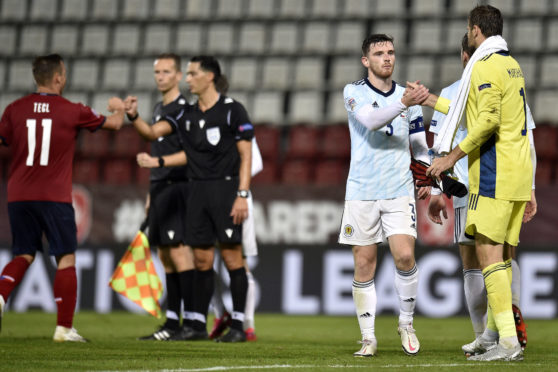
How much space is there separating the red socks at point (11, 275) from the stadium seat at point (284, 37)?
9652 mm

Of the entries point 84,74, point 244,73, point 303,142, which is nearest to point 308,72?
point 244,73

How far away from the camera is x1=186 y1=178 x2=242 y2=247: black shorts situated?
23.8 feet

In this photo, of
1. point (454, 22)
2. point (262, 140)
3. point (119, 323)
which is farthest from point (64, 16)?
point (119, 323)

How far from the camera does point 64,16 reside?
1748 cm

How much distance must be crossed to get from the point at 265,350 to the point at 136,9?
1206 cm

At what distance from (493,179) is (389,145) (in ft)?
2.59

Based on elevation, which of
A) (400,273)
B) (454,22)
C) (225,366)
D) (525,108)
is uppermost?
(454,22)

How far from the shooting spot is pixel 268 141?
13766 millimetres

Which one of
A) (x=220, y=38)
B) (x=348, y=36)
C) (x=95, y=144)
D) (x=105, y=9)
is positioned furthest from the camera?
(x=105, y=9)

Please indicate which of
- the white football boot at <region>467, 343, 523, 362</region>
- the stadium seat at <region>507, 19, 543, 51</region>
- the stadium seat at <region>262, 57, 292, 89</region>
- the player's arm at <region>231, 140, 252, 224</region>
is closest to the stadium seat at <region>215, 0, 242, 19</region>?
the stadium seat at <region>262, 57, 292, 89</region>

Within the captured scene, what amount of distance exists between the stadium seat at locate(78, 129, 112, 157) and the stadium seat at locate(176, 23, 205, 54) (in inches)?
98.3

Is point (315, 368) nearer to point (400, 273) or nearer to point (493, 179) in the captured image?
point (400, 273)

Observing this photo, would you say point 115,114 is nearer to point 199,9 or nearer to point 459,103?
point 459,103

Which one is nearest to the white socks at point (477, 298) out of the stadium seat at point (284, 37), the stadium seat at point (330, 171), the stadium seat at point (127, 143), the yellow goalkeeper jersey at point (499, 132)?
the yellow goalkeeper jersey at point (499, 132)
